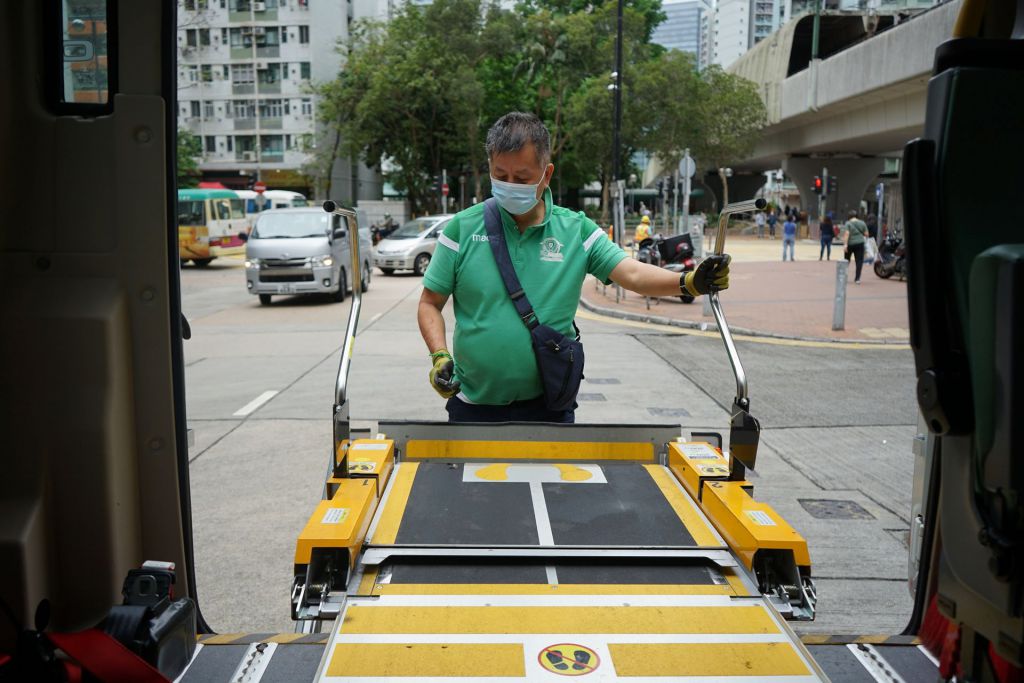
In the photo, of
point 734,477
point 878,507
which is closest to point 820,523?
point 878,507

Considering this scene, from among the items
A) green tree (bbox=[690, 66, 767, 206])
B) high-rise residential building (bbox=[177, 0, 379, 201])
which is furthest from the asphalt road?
high-rise residential building (bbox=[177, 0, 379, 201])

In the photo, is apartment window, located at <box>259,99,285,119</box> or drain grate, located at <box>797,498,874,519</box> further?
apartment window, located at <box>259,99,285,119</box>

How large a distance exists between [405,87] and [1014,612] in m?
49.1

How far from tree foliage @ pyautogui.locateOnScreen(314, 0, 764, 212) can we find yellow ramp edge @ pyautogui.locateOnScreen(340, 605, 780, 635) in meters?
44.5

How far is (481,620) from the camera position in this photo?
2.25 meters

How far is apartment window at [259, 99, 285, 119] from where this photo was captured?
6216 cm

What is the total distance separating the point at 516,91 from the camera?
52.1m

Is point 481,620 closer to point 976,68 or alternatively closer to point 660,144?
point 976,68

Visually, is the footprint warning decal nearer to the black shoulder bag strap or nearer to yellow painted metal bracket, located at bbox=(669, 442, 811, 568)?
yellow painted metal bracket, located at bbox=(669, 442, 811, 568)

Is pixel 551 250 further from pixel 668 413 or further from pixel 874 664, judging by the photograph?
pixel 668 413

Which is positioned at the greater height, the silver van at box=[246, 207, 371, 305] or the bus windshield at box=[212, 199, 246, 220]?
the bus windshield at box=[212, 199, 246, 220]

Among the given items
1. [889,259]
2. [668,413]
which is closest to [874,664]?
[668,413]

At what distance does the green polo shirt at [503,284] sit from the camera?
3.21 metres

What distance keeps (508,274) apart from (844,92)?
36.5 meters
